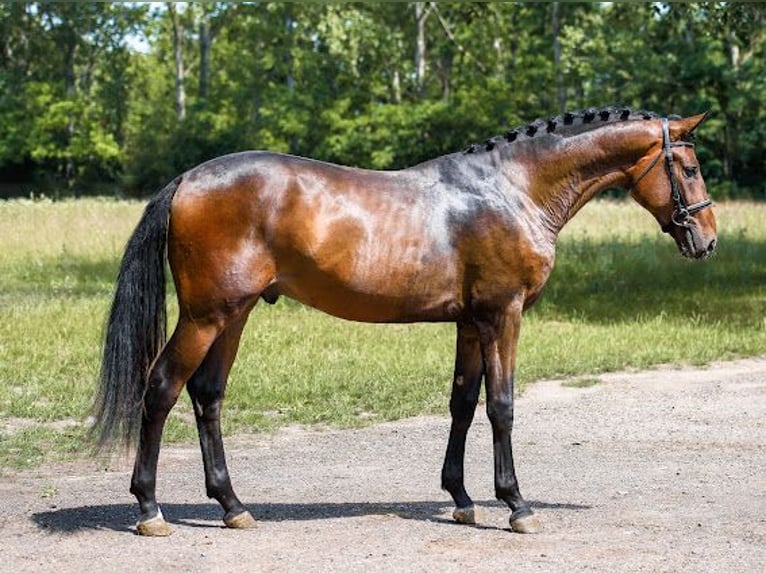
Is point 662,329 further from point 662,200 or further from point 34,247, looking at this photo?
point 34,247

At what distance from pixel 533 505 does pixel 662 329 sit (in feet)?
24.8

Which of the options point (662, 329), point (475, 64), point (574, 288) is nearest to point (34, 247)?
point (574, 288)

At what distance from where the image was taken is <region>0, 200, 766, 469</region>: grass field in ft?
34.3

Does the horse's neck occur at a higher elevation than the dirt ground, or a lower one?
higher

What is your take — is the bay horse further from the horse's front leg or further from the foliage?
the foliage

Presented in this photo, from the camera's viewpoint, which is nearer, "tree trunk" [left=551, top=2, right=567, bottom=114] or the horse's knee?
the horse's knee

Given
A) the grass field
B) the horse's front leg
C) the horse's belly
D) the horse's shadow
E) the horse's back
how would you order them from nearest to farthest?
the horse's back → the horse's belly → the horse's front leg → the horse's shadow → the grass field

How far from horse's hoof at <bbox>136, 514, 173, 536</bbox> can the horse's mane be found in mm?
2413

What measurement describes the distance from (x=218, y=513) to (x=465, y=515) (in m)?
1.31

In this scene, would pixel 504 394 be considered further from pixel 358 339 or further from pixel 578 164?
pixel 358 339

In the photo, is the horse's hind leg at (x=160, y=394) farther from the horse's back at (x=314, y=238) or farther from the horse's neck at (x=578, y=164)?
the horse's neck at (x=578, y=164)

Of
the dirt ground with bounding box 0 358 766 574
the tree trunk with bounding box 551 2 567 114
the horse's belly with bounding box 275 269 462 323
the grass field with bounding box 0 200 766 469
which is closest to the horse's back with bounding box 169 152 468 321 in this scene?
the horse's belly with bounding box 275 269 462 323

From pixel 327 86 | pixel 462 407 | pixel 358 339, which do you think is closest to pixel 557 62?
pixel 327 86

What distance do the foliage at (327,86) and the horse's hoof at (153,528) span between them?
3666 cm
